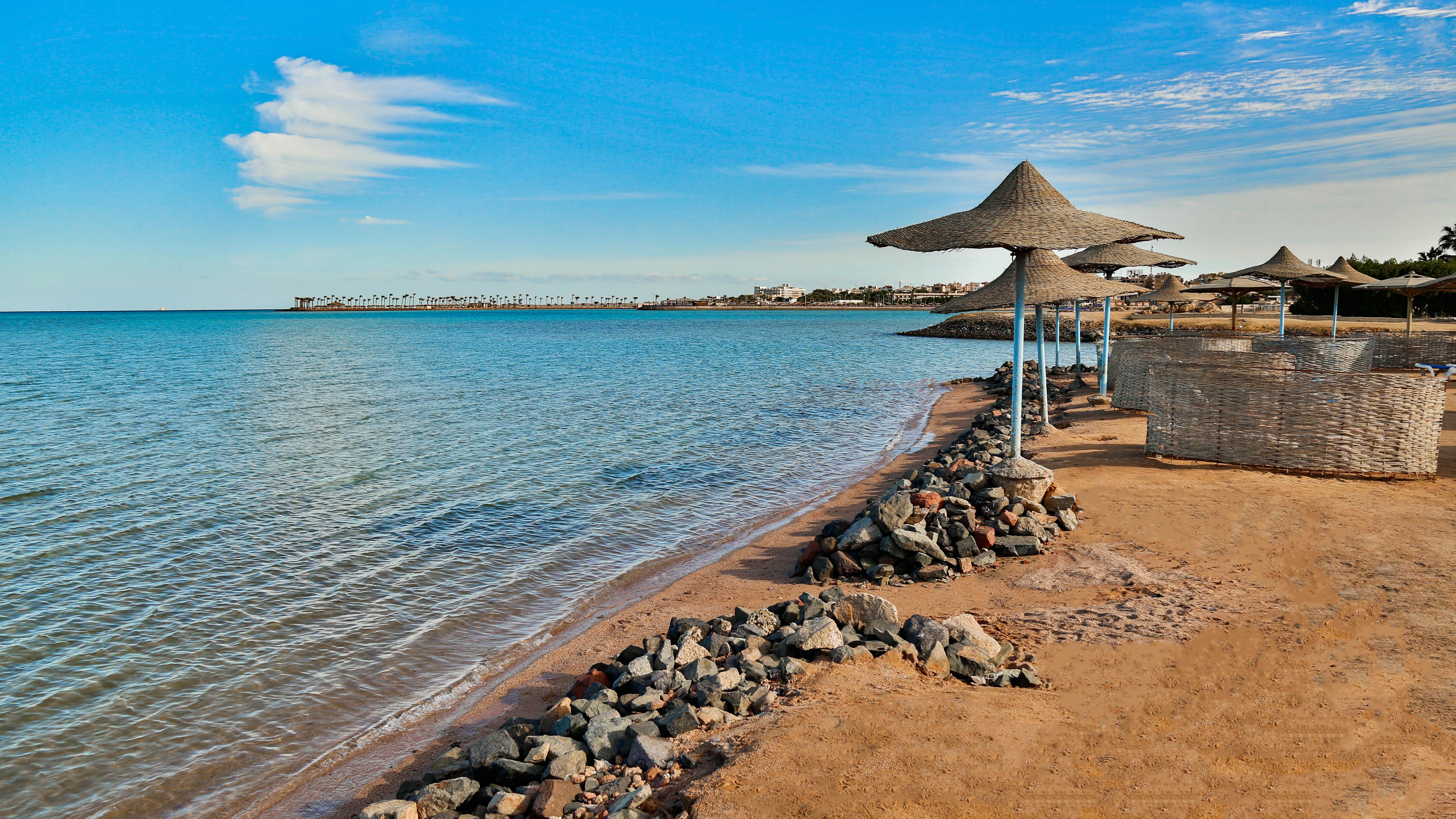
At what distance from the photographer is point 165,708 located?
6.21 meters

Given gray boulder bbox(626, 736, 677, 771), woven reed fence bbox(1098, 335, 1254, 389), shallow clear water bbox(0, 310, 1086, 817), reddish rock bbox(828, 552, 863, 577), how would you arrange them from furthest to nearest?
woven reed fence bbox(1098, 335, 1254, 389) → reddish rock bbox(828, 552, 863, 577) → shallow clear water bbox(0, 310, 1086, 817) → gray boulder bbox(626, 736, 677, 771)

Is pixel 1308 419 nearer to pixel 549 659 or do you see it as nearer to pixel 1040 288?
pixel 1040 288

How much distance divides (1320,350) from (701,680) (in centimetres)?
1922

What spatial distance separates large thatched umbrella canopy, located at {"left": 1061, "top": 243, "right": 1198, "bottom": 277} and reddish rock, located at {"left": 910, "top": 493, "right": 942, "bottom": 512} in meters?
Answer: 8.52

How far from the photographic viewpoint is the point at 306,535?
34.8ft

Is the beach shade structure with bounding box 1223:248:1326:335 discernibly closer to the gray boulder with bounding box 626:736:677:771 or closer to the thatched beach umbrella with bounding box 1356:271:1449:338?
the thatched beach umbrella with bounding box 1356:271:1449:338

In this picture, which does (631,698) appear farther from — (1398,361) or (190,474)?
(1398,361)

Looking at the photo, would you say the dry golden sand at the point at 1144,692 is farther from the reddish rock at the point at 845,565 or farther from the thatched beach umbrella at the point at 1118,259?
the thatched beach umbrella at the point at 1118,259

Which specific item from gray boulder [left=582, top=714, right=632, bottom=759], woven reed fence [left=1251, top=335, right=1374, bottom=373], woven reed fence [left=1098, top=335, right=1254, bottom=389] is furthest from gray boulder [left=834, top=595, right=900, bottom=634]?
woven reed fence [left=1251, top=335, right=1374, bottom=373]

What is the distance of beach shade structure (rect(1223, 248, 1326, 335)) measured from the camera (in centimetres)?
2331

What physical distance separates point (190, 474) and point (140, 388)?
20.8m

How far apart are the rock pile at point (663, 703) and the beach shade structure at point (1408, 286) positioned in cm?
2463

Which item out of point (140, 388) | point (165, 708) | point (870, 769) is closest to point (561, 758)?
point (870, 769)

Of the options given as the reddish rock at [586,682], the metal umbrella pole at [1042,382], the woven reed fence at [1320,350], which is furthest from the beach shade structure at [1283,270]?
the reddish rock at [586,682]
